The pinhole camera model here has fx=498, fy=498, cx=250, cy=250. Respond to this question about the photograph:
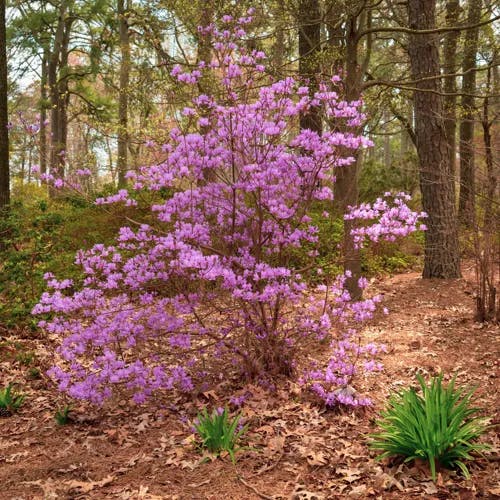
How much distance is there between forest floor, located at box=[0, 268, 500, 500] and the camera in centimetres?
329

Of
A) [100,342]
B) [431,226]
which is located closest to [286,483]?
[100,342]

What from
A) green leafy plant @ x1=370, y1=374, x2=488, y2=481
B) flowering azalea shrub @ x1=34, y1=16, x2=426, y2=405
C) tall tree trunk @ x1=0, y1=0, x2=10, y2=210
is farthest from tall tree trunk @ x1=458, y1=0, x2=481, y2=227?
tall tree trunk @ x1=0, y1=0, x2=10, y2=210

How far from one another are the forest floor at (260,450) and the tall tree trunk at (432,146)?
2.49 m

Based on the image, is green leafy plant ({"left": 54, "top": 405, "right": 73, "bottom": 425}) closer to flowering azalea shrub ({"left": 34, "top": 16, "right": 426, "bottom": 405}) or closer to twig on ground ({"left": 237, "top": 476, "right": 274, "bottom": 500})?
flowering azalea shrub ({"left": 34, "top": 16, "right": 426, "bottom": 405})

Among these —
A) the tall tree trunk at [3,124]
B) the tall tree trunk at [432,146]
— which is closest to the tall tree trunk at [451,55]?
the tall tree trunk at [432,146]

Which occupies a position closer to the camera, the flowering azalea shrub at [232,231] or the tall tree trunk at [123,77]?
the flowering azalea shrub at [232,231]

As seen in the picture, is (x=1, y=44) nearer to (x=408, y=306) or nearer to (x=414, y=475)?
(x=408, y=306)

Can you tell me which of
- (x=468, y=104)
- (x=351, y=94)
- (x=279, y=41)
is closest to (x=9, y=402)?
(x=351, y=94)

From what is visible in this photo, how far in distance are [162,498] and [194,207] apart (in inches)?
92.6

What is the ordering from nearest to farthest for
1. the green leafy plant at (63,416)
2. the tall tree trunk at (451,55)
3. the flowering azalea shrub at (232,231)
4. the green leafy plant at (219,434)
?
the green leafy plant at (219,434)
the flowering azalea shrub at (232,231)
the green leafy plant at (63,416)
the tall tree trunk at (451,55)

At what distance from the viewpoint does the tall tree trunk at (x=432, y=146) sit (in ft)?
26.4

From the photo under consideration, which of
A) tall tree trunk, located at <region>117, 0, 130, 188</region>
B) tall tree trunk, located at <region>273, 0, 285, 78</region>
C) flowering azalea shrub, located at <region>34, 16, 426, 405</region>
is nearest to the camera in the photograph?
flowering azalea shrub, located at <region>34, 16, 426, 405</region>

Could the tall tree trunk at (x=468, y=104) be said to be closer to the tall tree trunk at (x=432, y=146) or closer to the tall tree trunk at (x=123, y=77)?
the tall tree trunk at (x=432, y=146)

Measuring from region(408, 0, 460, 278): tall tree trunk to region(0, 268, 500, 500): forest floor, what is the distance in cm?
249
